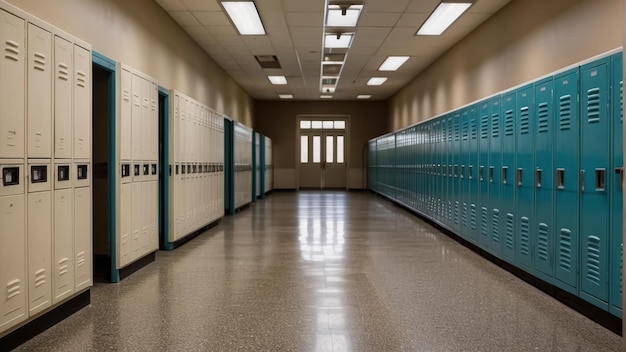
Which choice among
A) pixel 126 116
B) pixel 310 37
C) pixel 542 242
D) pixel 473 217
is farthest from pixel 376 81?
pixel 542 242

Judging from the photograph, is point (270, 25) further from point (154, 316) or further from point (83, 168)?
point (154, 316)

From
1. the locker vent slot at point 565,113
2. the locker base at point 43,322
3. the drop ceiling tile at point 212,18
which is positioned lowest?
the locker base at point 43,322

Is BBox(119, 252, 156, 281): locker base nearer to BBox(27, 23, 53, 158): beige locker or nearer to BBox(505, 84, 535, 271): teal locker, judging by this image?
BBox(27, 23, 53, 158): beige locker

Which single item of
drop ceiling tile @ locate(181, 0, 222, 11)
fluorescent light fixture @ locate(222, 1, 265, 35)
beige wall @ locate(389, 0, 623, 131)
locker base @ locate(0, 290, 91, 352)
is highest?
fluorescent light fixture @ locate(222, 1, 265, 35)

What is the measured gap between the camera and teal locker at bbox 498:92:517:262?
5.36m

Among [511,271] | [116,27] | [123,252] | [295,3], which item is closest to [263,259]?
[123,252]

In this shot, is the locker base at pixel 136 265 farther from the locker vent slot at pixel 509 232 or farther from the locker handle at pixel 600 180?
the locker handle at pixel 600 180

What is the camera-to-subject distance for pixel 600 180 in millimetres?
3715

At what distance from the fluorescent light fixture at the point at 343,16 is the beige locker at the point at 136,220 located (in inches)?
164

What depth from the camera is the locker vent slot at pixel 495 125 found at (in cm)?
579

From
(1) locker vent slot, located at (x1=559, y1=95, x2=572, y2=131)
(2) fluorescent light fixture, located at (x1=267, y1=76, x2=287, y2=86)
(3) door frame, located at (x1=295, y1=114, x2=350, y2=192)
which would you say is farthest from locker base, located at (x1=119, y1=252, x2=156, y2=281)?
(3) door frame, located at (x1=295, y1=114, x2=350, y2=192)

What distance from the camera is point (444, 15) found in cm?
837

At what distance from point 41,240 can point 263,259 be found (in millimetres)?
3060

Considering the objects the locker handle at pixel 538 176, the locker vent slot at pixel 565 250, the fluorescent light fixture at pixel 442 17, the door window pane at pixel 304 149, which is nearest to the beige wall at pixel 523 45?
the fluorescent light fixture at pixel 442 17
